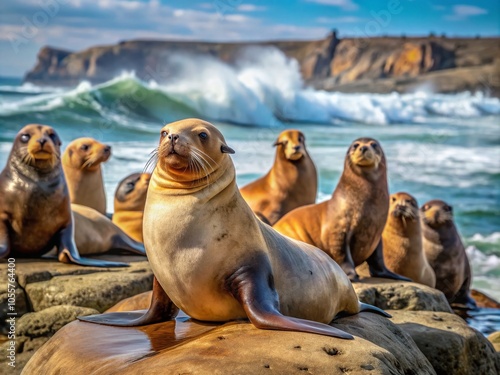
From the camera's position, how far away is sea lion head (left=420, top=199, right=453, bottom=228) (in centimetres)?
856

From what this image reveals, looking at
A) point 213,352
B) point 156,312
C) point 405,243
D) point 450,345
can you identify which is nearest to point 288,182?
point 405,243

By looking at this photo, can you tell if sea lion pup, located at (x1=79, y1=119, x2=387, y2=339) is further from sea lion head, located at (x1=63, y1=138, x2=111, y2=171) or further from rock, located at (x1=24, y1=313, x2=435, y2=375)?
sea lion head, located at (x1=63, y1=138, x2=111, y2=171)

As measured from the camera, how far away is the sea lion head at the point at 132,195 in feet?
30.2

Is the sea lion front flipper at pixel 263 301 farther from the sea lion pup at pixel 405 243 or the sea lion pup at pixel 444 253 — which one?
the sea lion pup at pixel 444 253

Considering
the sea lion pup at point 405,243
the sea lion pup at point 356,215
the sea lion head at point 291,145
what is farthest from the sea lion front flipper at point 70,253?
the sea lion head at point 291,145

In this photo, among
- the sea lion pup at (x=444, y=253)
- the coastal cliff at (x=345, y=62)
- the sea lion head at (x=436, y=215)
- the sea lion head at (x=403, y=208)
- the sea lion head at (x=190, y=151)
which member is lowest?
the sea lion pup at (x=444, y=253)

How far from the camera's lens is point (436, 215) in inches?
337

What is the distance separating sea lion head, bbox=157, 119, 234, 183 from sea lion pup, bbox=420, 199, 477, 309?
488cm

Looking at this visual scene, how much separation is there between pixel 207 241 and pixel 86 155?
17.1 feet

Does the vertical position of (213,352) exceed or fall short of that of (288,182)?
it falls short

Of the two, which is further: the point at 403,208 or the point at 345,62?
the point at 345,62

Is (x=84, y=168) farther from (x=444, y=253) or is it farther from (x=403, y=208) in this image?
(x=444, y=253)

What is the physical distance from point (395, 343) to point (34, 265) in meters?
3.17

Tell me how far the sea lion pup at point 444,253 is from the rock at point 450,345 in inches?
124
